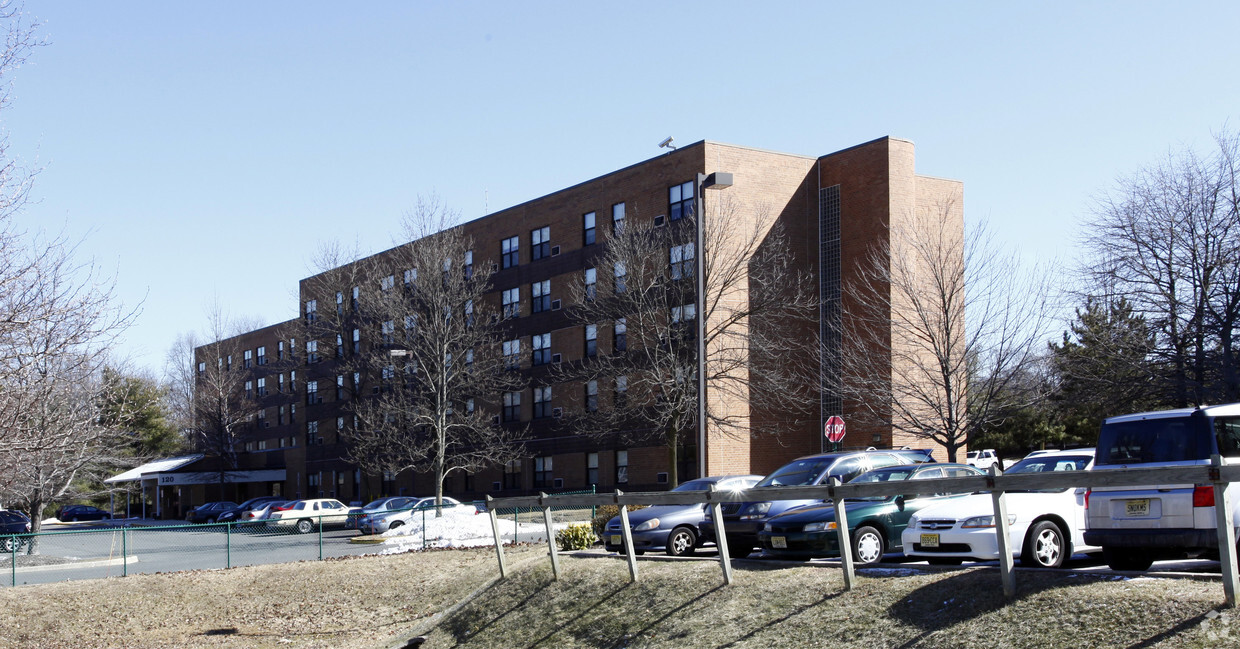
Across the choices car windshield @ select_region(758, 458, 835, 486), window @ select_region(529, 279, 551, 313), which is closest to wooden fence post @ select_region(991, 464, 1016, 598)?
car windshield @ select_region(758, 458, 835, 486)

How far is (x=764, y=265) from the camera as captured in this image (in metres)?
41.9

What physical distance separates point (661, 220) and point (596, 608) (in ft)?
103

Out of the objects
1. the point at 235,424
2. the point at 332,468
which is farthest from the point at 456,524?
the point at 235,424

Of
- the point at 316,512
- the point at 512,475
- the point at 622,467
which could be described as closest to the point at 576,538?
the point at 622,467

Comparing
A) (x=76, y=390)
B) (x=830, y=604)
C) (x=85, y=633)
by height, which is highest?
(x=76, y=390)

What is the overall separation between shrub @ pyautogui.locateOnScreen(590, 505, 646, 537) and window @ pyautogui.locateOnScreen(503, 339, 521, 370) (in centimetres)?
2089

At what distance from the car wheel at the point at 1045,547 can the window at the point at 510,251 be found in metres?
42.2

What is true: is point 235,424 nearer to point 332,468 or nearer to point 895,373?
point 332,468

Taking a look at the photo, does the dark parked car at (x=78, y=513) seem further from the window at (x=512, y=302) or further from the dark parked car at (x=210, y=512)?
the window at (x=512, y=302)

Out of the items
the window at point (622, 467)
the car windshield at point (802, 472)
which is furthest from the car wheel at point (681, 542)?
the window at point (622, 467)

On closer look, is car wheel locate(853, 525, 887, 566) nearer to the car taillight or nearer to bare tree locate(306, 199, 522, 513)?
the car taillight

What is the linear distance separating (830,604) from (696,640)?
1.61 m

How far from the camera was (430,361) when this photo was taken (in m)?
47.9

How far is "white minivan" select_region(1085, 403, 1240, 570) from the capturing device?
10.5 metres
